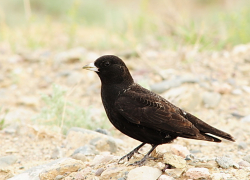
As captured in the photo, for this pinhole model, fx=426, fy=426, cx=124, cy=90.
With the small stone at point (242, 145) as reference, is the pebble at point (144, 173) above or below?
below

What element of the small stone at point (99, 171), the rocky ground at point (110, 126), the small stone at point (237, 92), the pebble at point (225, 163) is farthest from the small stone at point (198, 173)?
the small stone at point (237, 92)

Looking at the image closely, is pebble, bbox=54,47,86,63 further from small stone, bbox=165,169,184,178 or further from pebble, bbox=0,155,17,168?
small stone, bbox=165,169,184,178

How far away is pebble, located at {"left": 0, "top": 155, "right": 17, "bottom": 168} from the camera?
4880 mm

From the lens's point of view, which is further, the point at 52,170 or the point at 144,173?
the point at 52,170

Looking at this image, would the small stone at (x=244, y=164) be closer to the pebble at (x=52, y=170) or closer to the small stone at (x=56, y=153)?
the pebble at (x=52, y=170)

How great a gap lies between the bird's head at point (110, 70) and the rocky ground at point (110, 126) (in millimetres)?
839

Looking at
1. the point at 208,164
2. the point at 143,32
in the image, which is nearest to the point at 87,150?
the point at 208,164

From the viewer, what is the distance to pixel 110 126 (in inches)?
245

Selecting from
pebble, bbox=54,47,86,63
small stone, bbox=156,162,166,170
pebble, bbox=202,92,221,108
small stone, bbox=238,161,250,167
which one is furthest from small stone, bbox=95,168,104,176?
pebble, bbox=54,47,86,63

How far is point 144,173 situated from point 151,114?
65 cm

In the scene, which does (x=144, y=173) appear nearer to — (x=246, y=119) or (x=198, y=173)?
(x=198, y=173)

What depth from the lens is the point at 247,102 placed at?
6.90 m

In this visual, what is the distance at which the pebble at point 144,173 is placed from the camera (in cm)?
384

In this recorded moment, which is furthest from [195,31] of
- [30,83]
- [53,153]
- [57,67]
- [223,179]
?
[223,179]
